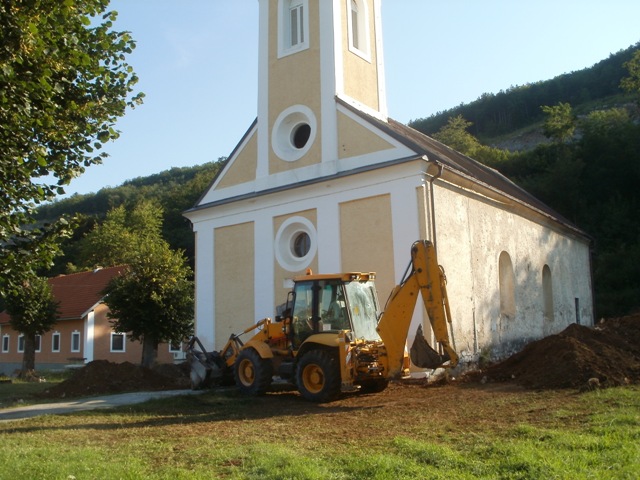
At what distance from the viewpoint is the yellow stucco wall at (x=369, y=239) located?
50.8 ft

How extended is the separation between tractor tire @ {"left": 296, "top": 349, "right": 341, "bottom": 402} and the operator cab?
702mm

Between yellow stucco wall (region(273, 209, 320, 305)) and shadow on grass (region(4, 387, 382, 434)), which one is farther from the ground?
yellow stucco wall (region(273, 209, 320, 305))

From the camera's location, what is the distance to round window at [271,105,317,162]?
18266mm

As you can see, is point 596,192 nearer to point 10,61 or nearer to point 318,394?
point 318,394

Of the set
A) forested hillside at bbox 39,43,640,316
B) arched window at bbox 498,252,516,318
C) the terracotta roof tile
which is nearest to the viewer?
arched window at bbox 498,252,516,318

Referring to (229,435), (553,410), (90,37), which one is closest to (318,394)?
(229,435)

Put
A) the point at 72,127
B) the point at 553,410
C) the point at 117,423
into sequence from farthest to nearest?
1. the point at 117,423
2. the point at 553,410
3. the point at 72,127

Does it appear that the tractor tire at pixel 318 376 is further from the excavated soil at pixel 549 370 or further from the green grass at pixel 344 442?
the excavated soil at pixel 549 370

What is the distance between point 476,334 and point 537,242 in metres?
7.32

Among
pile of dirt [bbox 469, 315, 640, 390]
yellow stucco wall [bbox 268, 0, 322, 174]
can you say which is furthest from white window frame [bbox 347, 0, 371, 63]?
pile of dirt [bbox 469, 315, 640, 390]

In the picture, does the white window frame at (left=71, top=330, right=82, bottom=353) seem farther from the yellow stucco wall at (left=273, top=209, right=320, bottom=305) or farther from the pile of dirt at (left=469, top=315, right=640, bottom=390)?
the pile of dirt at (left=469, top=315, right=640, bottom=390)

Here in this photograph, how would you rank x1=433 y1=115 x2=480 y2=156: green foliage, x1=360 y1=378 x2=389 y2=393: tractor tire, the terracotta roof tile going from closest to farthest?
x1=360 y1=378 x2=389 y2=393: tractor tire, the terracotta roof tile, x1=433 y1=115 x2=480 y2=156: green foliage

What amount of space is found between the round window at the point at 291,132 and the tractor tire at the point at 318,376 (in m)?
8.02

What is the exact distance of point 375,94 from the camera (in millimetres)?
19219
